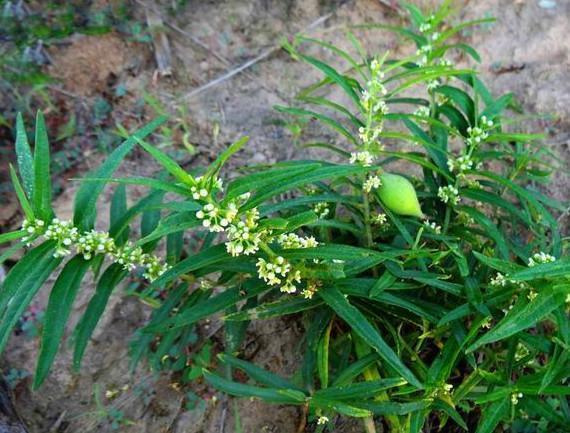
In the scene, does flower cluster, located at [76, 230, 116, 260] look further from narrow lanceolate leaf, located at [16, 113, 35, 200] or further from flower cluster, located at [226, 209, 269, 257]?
flower cluster, located at [226, 209, 269, 257]

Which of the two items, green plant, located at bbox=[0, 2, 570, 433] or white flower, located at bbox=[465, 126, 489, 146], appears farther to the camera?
white flower, located at bbox=[465, 126, 489, 146]

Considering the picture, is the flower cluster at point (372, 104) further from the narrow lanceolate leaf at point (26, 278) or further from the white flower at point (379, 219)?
the narrow lanceolate leaf at point (26, 278)

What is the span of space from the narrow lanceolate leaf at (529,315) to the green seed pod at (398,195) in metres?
0.56

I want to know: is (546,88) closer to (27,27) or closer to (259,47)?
(259,47)

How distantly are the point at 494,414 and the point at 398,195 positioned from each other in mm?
818

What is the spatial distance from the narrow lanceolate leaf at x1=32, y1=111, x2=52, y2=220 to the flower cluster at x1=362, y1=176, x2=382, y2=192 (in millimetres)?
1088

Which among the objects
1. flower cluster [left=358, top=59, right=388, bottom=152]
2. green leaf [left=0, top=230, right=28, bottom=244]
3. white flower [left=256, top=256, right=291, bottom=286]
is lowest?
white flower [left=256, top=256, right=291, bottom=286]

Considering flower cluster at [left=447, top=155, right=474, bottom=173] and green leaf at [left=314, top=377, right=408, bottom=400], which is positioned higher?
flower cluster at [left=447, top=155, right=474, bottom=173]

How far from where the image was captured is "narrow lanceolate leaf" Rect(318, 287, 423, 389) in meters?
1.77

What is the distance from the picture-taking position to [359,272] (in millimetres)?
2002

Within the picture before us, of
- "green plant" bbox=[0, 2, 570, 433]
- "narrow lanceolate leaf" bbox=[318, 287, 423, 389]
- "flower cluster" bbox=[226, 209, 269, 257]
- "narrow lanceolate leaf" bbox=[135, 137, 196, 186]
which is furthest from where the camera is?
"narrow lanceolate leaf" bbox=[318, 287, 423, 389]

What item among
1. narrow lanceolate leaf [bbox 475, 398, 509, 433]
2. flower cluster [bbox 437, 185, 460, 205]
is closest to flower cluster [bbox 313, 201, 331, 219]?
flower cluster [bbox 437, 185, 460, 205]

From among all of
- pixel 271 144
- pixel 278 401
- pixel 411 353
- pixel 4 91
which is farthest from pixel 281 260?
pixel 4 91

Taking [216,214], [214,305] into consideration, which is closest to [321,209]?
[214,305]
